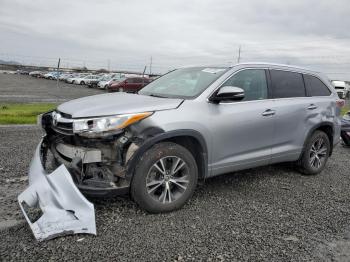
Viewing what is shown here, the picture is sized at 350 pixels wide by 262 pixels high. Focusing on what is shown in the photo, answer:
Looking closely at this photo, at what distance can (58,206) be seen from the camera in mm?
3330

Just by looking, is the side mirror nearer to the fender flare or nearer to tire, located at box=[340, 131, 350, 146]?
the fender flare

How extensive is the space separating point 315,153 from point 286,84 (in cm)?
131

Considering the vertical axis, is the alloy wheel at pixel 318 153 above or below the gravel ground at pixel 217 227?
above

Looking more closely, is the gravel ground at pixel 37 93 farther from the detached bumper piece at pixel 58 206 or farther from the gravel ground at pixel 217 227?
the detached bumper piece at pixel 58 206

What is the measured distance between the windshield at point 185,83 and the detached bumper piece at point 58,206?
1.67 meters

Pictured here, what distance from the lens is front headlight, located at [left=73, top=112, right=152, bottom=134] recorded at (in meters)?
3.49

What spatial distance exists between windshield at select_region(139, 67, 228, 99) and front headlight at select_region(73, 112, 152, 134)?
37.0 inches

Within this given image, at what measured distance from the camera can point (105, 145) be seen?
3588 millimetres

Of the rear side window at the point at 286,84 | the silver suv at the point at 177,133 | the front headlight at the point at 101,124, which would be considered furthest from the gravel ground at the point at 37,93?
the front headlight at the point at 101,124

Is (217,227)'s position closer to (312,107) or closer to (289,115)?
(289,115)

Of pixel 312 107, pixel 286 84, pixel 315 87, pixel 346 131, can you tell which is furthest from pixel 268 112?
pixel 346 131

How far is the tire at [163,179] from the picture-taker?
362cm

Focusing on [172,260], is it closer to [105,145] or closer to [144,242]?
[144,242]

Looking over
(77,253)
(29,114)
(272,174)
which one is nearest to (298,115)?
(272,174)
